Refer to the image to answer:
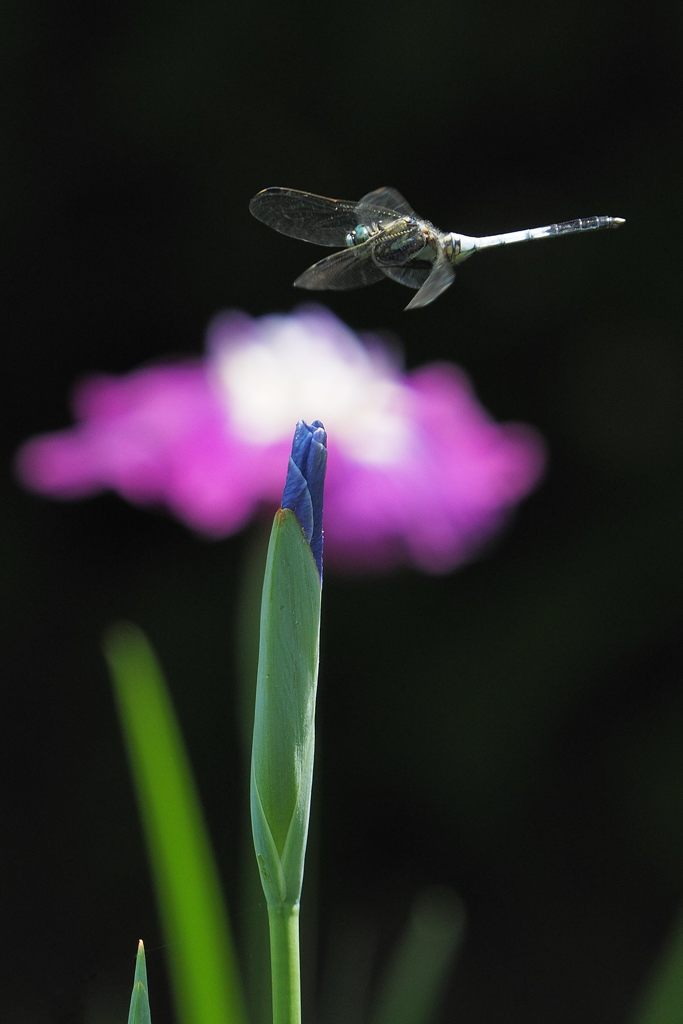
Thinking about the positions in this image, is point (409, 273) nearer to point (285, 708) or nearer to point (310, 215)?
point (310, 215)

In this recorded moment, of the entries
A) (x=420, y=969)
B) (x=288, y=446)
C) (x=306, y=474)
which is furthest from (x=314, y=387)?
(x=306, y=474)

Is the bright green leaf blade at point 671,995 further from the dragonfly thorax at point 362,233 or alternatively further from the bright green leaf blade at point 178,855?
the dragonfly thorax at point 362,233

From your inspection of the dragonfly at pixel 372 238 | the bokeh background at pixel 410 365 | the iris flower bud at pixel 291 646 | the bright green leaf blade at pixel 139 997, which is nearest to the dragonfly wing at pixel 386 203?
the dragonfly at pixel 372 238

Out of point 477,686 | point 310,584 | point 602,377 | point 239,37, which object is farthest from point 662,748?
point 310,584

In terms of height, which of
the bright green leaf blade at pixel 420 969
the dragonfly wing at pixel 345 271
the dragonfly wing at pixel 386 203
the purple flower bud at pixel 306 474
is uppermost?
the dragonfly wing at pixel 386 203

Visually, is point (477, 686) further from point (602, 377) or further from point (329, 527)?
point (329, 527)

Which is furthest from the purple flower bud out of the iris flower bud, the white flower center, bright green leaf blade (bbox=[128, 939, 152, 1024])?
the white flower center

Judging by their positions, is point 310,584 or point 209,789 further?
point 209,789

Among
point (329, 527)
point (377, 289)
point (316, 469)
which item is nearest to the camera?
point (316, 469)
